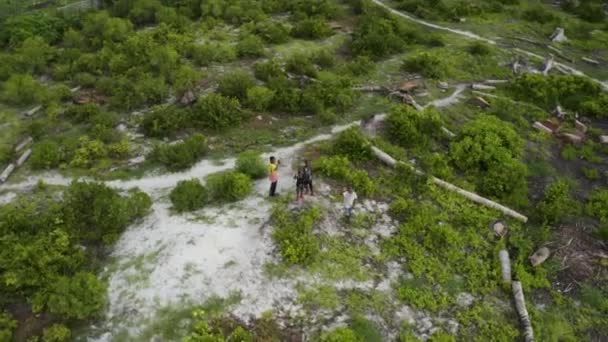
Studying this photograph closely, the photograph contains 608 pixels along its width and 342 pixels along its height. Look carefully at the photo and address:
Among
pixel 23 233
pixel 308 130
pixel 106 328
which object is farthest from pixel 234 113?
pixel 106 328

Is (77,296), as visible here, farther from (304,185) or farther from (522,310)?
(522,310)

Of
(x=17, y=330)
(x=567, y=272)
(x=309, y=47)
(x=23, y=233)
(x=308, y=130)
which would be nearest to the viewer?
(x=17, y=330)

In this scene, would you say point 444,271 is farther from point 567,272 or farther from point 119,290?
point 119,290

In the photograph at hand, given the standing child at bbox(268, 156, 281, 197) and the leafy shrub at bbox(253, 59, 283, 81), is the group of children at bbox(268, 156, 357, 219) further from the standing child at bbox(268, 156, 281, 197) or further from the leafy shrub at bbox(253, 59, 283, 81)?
the leafy shrub at bbox(253, 59, 283, 81)

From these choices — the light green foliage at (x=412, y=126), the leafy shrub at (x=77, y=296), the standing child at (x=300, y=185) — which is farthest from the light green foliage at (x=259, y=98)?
the leafy shrub at (x=77, y=296)

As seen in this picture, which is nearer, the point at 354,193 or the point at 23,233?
the point at 23,233

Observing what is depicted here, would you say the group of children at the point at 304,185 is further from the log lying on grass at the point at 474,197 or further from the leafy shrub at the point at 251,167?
the log lying on grass at the point at 474,197
